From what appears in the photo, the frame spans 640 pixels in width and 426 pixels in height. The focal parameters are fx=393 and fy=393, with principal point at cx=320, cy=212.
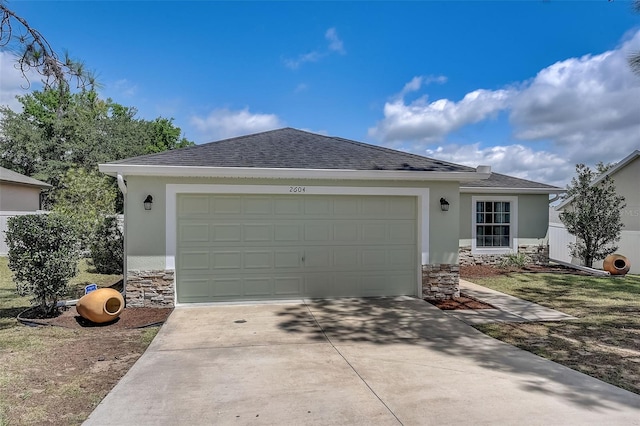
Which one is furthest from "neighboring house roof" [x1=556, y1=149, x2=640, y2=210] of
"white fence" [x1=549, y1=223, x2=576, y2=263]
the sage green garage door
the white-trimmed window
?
the sage green garage door

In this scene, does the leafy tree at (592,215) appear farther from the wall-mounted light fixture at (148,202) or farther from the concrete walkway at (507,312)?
the wall-mounted light fixture at (148,202)

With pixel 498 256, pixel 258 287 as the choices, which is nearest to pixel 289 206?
pixel 258 287

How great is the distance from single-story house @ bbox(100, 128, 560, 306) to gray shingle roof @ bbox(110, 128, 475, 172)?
0.14 feet

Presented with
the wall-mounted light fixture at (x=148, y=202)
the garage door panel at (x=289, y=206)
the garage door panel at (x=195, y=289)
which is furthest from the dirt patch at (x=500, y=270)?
the wall-mounted light fixture at (x=148, y=202)

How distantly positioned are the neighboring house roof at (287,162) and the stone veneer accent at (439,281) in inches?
77.5

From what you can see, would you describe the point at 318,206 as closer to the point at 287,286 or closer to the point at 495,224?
the point at 287,286

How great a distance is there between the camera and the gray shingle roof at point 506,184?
13.4 metres

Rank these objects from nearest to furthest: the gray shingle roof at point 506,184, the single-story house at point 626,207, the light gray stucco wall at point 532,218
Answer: the gray shingle roof at point 506,184, the light gray stucco wall at point 532,218, the single-story house at point 626,207

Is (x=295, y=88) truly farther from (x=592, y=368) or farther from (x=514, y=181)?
(x=592, y=368)

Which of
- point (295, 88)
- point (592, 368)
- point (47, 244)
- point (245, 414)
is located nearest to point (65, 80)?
point (47, 244)

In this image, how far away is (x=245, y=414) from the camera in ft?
11.2

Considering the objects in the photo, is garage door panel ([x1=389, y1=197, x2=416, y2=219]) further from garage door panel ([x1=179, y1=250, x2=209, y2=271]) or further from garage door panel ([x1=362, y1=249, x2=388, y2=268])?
garage door panel ([x1=179, y1=250, x2=209, y2=271])

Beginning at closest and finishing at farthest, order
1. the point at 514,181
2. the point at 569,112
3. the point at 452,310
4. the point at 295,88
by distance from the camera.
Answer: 1. the point at 452,310
2. the point at 514,181
3. the point at 295,88
4. the point at 569,112

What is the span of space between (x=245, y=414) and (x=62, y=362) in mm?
2880
